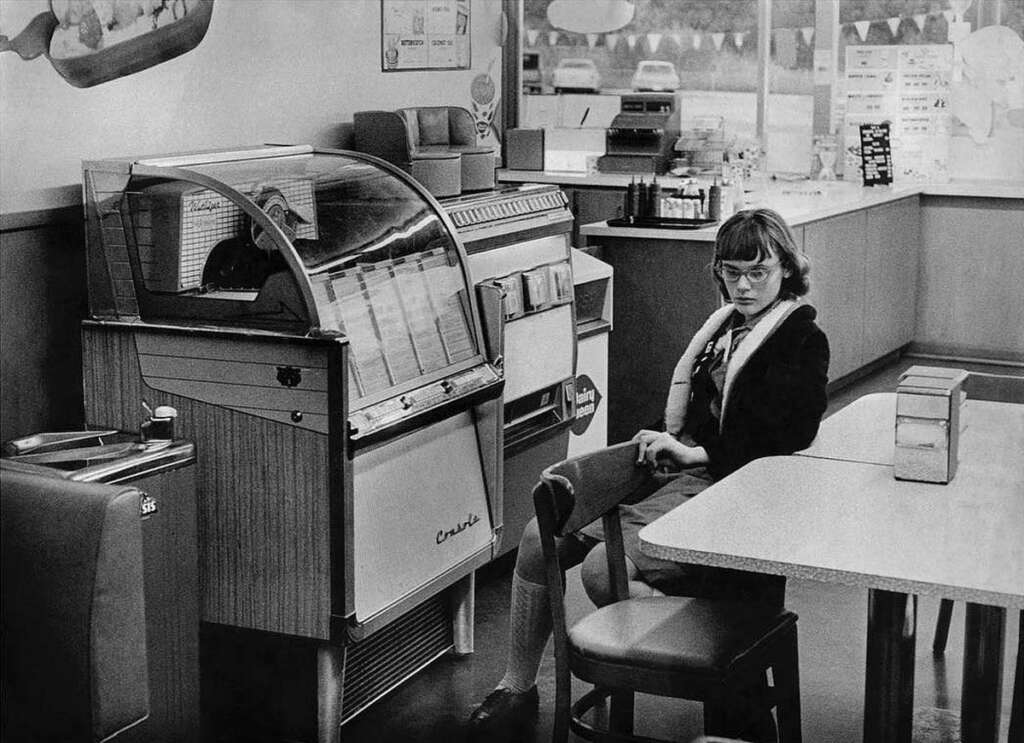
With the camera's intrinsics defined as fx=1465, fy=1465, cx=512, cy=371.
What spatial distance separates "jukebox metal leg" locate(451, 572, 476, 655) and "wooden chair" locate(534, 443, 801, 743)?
101 centimetres

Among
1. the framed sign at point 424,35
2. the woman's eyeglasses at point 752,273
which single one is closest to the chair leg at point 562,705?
the woman's eyeglasses at point 752,273

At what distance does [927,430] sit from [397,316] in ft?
4.75

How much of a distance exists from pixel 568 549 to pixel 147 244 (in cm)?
131

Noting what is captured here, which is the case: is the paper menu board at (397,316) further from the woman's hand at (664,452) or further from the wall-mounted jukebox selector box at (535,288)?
the woman's hand at (664,452)

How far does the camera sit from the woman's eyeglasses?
3682mm

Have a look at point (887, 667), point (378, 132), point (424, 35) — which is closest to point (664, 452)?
point (887, 667)

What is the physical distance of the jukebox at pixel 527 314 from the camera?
452cm

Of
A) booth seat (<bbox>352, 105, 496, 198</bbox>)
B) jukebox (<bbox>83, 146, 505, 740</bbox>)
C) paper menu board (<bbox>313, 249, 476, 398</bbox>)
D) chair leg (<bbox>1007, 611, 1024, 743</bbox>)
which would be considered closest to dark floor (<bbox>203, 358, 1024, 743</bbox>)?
jukebox (<bbox>83, 146, 505, 740</bbox>)

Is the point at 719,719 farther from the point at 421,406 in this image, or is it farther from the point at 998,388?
the point at 998,388

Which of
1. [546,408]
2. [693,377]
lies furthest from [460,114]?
[693,377]

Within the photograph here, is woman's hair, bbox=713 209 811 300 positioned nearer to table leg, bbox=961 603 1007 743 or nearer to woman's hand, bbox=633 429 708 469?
woman's hand, bbox=633 429 708 469

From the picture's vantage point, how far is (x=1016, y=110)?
8.62m

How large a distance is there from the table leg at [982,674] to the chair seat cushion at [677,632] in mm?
410

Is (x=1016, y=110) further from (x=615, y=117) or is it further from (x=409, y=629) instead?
(x=409, y=629)
